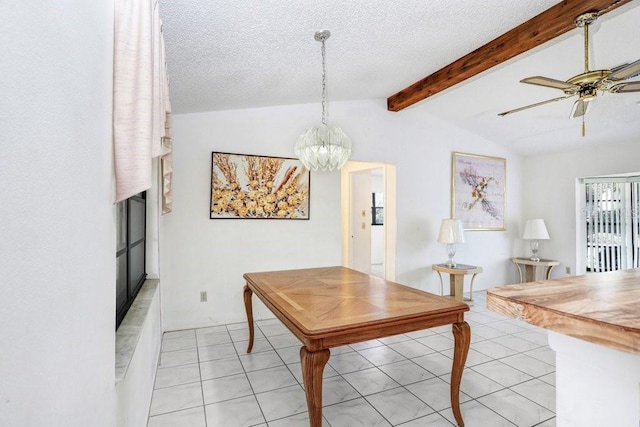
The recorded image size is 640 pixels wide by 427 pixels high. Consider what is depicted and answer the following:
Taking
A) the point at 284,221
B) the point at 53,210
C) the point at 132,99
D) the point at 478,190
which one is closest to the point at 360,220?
the point at 478,190

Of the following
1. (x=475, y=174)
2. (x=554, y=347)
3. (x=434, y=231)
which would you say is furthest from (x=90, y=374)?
(x=475, y=174)

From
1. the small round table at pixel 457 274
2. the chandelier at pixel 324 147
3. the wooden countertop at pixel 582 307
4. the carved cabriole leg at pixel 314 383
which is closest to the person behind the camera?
the wooden countertop at pixel 582 307

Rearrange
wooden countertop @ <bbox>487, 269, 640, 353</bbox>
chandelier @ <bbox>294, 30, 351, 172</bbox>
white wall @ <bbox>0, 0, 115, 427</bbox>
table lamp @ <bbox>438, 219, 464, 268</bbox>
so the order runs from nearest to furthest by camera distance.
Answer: white wall @ <bbox>0, 0, 115, 427</bbox> → wooden countertop @ <bbox>487, 269, 640, 353</bbox> → chandelier @ <bbox>294, 30, 351, 172</bbox> → table lamp @ <bbox>438, 219, 464, 268</bbox>

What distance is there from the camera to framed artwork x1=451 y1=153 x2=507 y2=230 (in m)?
5.09

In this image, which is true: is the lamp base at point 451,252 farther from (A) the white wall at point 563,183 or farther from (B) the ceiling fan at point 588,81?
(B) the ceiling fan at point 588,81

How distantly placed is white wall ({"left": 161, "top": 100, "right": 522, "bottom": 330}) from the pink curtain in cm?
249

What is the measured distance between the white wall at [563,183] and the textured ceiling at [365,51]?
18.1 inches

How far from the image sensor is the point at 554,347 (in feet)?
2.90

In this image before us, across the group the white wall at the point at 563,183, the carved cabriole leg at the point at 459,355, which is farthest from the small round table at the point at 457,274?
the carved cabriole leg at the point at 459,355

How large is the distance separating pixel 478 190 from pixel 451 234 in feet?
4.23

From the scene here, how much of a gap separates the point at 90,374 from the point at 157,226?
2234mm

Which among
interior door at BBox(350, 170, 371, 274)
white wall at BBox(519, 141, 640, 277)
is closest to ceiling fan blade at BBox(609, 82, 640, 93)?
white wall at BBox(519, 141, 640, 277)

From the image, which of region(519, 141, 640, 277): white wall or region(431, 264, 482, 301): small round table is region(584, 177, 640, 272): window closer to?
region(519, 141, 640, 277): white wall

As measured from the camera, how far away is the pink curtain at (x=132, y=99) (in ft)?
3.42
